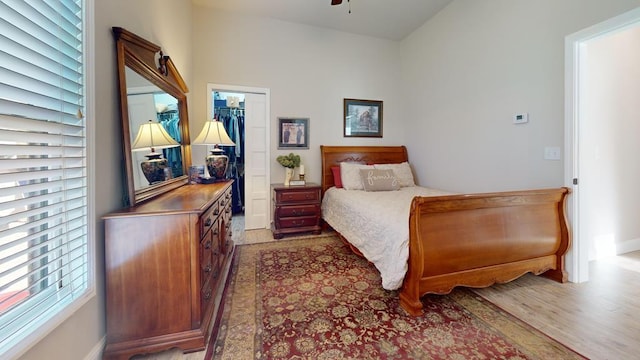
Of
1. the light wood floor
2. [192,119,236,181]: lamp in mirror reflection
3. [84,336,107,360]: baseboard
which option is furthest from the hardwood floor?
[192,119,236,181]: lamp in mirror reflection

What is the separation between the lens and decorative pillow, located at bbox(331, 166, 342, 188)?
384cm

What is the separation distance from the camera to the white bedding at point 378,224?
6.20 feet

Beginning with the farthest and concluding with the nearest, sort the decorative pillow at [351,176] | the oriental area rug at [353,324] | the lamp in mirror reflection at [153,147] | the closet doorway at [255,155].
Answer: the closet doorway at [255,155]
the decorative pillow at [351,176]
the lamp in mirror reflection at [153,147]
the oriental area rug at [353,324]

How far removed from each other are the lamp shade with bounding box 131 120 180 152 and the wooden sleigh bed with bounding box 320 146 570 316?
6.46ft

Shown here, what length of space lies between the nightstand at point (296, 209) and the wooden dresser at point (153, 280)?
198cm

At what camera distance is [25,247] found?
979 mm

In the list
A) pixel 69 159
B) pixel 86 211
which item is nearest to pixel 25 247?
pixel 86 211

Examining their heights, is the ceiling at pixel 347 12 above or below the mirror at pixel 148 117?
above

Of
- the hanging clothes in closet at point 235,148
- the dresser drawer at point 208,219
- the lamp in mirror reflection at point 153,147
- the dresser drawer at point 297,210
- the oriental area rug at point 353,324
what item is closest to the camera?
the oriental area rug at point 353,324

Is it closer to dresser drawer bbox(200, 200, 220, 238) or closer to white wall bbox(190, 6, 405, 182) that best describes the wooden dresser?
dresser drawer bbox(200, 200, 220, 238)

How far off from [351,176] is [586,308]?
255 centimetres

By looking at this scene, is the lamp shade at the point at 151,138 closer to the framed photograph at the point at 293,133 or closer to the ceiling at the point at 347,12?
the framed photograph at the point at 293,133

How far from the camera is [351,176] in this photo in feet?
12.0

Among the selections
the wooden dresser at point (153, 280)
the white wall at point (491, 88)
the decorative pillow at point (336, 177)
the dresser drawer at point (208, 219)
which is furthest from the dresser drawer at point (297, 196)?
the wooden dresser at point (153, 280)
